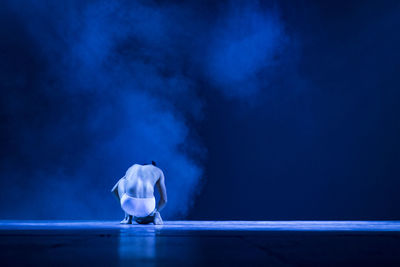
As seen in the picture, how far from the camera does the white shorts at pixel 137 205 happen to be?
322cm

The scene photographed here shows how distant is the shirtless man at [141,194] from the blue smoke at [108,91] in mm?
2097

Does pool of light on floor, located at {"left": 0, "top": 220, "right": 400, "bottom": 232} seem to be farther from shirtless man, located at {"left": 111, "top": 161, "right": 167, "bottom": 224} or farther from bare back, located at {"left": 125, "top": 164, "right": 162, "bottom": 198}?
bare back, located at {"left": 125, "top": 164, "right": 162, "bottom": 198}

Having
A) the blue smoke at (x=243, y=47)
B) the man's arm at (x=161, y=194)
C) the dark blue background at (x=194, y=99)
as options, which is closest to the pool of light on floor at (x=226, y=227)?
the man's arm at (x=161, y=194)

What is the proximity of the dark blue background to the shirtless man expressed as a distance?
2.05 metres

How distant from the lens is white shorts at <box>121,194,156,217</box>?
3219mm

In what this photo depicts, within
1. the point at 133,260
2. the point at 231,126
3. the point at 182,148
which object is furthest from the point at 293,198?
the point at 133,260

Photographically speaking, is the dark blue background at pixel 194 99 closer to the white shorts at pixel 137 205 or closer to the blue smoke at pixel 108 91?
the blue smoke at pixel 108 91

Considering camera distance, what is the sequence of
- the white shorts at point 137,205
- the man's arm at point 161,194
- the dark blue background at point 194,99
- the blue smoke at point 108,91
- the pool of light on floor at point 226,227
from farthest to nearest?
the blue smoke at point 108,91, the dark blue background at point 194,99, the man's arm at point 161,194, the white shorts at point 137,205, the pool of light on floor at point 226,227

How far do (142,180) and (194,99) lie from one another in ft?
7.96

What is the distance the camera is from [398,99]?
218 inches

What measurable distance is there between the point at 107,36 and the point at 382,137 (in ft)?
11.7

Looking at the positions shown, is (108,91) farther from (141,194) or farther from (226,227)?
(226,227)

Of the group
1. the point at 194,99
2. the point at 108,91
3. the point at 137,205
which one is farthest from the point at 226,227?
the point at 108,91

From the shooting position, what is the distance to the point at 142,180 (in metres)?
3.32
